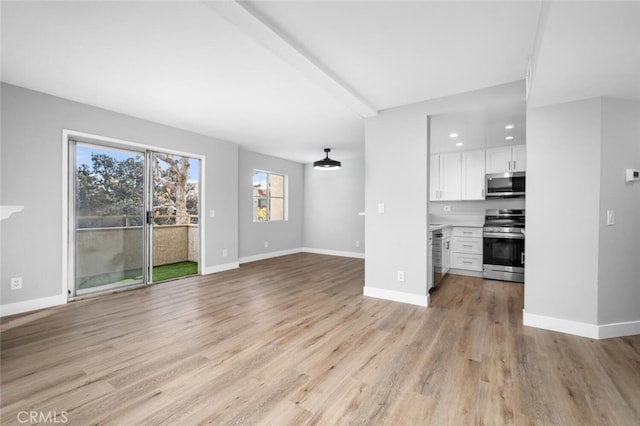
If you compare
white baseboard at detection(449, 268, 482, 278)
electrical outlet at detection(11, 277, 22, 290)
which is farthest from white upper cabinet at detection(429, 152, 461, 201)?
electrical outlet at detection(11, 277, 22, 290)

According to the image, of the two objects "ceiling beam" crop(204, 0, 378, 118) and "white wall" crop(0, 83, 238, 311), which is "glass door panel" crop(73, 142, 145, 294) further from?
"ceiling beam" crop(204, 0, 378, 118)

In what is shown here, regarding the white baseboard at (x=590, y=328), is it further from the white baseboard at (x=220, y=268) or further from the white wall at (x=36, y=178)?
the white wall at (x=36, y=178)

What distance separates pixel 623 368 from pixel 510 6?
9.06 feet

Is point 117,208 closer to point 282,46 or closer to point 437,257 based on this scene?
point 282,46

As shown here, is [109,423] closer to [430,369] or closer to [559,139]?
[430,369]

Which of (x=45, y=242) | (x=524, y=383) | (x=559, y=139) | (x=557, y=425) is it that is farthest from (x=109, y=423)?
(x=559, y=139)

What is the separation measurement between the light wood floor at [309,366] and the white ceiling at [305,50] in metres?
2.26

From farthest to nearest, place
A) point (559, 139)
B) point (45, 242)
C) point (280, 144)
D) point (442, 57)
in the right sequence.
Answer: point (280, 144) < point (45, 242) < point (559, 139) < point (442, 57)

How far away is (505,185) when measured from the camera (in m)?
4.87

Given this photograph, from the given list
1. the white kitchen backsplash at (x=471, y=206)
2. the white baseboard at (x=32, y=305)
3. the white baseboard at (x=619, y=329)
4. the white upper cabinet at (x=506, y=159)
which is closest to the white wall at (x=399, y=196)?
the white baseboard at (x=619, y=329)

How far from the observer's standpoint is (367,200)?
150 inches

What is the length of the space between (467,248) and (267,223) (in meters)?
4.58

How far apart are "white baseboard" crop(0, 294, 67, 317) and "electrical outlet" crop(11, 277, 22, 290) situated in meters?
0.18

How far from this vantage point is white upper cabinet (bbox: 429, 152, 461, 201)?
17.6ft
